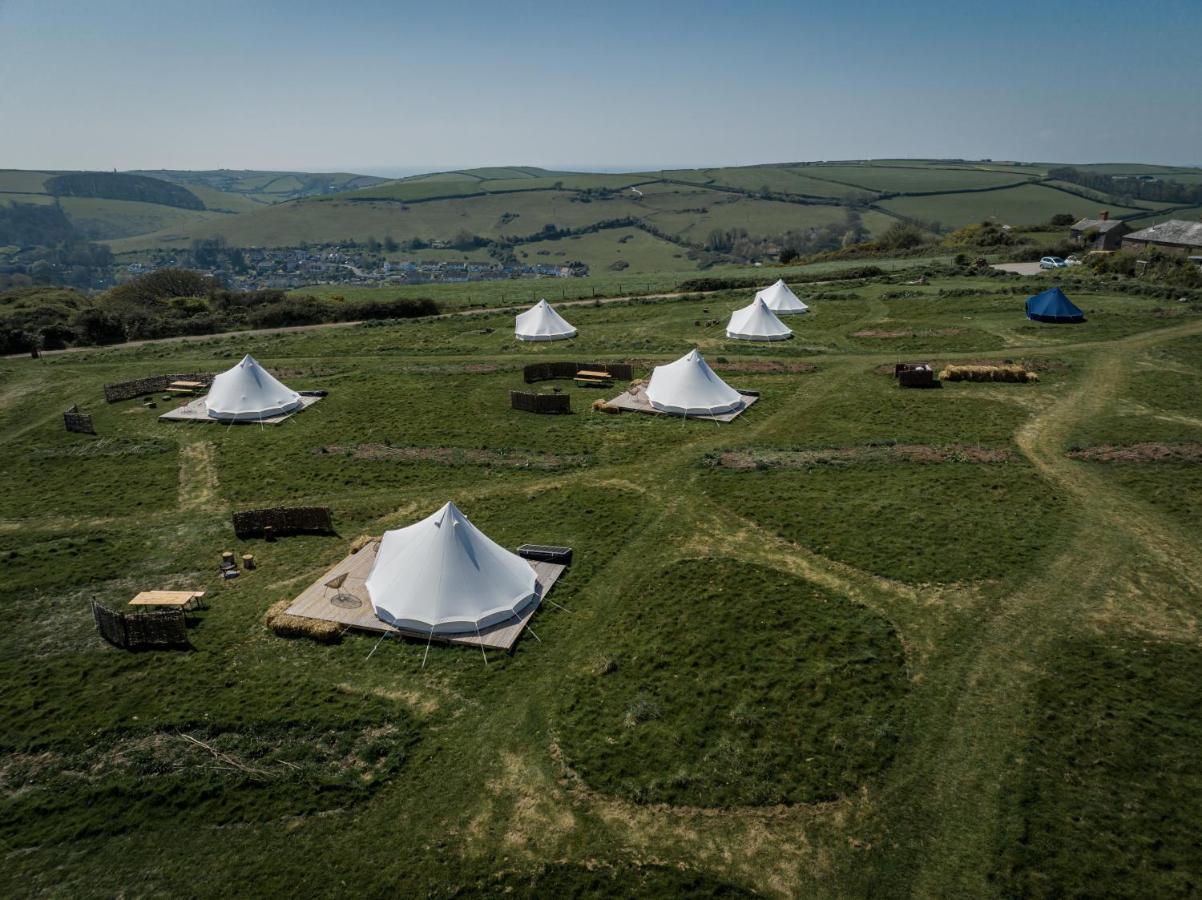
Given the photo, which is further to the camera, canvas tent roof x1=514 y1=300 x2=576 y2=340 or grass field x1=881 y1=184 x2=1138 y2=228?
grass field x1=881 y1=184 x2=1138 y2=228

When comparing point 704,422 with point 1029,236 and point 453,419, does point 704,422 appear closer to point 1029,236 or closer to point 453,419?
point 453,419

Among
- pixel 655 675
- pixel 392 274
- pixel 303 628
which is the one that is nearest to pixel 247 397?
pixel 303 628

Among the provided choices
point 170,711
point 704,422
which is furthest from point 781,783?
point 704,422

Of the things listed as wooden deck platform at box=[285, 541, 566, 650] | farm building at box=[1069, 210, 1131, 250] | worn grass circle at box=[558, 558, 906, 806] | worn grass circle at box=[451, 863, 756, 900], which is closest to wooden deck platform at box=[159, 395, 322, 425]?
wooden deck platform at box=[285, 541, 566, 650]

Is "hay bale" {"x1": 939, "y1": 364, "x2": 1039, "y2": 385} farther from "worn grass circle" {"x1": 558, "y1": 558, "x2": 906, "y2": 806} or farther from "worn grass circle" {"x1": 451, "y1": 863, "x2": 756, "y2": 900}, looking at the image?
"worn grass circle" {"x1": 451, "y1": 863, "x2": 756, "y2": 900}

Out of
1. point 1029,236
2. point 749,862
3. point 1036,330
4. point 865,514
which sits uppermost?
point 1029,236

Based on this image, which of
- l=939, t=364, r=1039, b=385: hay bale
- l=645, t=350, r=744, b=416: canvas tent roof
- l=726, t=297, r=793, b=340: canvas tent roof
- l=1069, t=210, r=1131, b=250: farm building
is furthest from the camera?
l=1069, t=210, r=1131, b=250: farm building

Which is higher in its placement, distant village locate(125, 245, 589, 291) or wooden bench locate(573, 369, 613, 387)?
distant village locate(125, 245, 589, 291)
